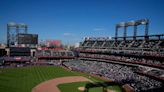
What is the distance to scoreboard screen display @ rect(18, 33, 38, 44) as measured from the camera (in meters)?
70.2

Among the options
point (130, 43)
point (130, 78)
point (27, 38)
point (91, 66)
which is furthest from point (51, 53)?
point (130, 78)

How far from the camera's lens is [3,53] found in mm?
69000

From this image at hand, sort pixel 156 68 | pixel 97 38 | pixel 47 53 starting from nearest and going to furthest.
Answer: pixel 156 68, pixel 47 53, pixel 97 38

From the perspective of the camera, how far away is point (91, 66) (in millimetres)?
55844

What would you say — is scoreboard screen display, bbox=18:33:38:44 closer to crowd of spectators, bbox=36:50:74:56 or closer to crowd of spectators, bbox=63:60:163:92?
crowd of spectators, bbox=36:50:74:56

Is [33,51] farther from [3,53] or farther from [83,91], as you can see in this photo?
[83,91]

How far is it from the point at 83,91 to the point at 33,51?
4982cm

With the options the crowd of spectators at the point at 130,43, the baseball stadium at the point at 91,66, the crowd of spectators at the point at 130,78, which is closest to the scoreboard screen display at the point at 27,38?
the baseball stadium at the point at 91,66

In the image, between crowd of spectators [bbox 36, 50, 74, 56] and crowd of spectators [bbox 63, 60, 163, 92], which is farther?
crowd of spectators [bbox 36, 50, 74, 56]

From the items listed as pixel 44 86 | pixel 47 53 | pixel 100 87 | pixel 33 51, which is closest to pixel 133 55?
pixel 100 87

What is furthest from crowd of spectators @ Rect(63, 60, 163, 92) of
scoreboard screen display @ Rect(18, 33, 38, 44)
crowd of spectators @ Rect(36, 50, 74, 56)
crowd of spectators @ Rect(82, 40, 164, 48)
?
scoreboard screen display @ Rect(18, 33, 38, 44)

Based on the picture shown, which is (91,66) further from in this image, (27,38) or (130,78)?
(27,38)

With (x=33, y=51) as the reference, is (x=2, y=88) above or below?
below

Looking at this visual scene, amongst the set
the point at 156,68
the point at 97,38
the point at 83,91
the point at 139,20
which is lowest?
the point at 83,91
